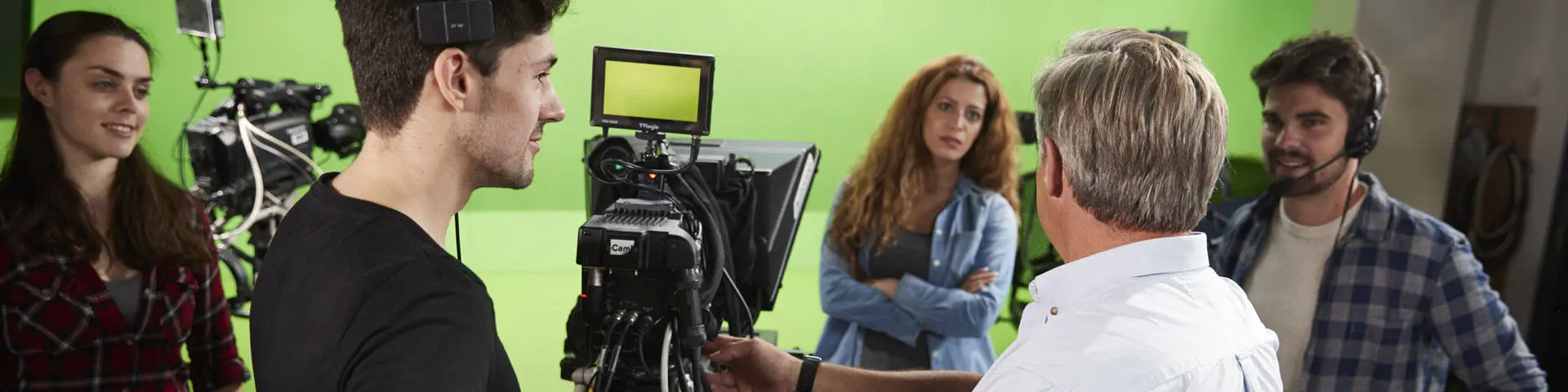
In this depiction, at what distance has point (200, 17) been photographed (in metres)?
2.48

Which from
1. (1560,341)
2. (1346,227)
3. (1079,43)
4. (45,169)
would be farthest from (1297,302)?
(45,169)

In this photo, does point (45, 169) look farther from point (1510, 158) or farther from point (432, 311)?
point (1510, 158)

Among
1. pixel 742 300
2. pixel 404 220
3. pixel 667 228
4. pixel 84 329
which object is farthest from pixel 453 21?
pixel 84 329

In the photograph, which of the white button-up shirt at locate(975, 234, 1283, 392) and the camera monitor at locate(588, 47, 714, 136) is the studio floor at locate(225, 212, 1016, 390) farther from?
the white button-up shirt at locate(975, 234, 1283, 392)

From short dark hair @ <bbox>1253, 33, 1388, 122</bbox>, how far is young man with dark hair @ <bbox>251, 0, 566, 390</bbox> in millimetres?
1467

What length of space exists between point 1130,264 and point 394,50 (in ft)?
2.42

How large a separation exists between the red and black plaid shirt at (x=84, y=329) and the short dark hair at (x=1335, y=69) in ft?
6.93

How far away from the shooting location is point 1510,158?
305 centimetres

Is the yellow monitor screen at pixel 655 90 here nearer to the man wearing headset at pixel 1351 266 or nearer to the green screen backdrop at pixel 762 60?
the man wearing headset at pixel 1351 266

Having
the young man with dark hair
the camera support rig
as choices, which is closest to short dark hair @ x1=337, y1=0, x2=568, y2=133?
the young man with dark hair

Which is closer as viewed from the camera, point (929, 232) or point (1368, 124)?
point (1368, 124)

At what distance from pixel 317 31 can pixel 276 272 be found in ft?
12.4

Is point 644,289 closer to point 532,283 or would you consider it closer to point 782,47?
point 532,283

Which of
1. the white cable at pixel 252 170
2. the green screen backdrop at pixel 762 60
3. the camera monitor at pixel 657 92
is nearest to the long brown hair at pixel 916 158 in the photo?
the camera monitor at pixel 657 92
